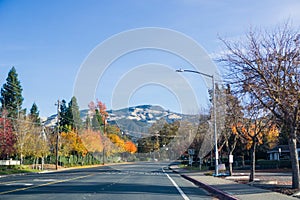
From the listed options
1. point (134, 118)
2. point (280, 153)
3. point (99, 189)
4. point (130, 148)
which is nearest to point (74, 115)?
point (130, 148)

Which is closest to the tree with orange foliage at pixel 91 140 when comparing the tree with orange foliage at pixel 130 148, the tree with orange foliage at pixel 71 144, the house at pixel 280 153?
the tree with orange foliage at pixel 71 144

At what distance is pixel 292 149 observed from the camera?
63.3ft

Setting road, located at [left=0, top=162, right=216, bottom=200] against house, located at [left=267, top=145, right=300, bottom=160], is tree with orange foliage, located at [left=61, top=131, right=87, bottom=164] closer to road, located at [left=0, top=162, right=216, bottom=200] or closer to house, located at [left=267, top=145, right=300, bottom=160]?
house, located at [left=267, top=145, right=300, bottom=160]

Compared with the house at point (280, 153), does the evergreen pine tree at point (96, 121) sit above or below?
above

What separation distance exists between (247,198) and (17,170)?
130ft

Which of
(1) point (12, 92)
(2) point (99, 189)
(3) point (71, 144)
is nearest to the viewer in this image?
(2) point (99, 189)

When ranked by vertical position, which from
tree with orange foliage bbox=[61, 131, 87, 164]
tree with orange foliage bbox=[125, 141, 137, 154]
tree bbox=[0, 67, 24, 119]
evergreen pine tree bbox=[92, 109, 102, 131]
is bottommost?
tree with orange foliage bbox=[125, 141, 137, 154]

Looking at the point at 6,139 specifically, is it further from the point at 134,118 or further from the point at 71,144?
the point at 134,118

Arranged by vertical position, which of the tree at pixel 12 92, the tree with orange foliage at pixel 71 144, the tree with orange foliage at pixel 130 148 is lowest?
the tree with orange foliage at pixel 130 148

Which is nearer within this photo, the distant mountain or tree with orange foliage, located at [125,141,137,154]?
the distant mountain

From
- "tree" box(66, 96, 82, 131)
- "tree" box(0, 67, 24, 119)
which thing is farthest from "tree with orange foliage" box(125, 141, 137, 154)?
"tree" box(0, 67, 24, 119)

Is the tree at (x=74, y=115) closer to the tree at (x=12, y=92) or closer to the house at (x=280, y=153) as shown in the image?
the tree at (x=12, y=92)

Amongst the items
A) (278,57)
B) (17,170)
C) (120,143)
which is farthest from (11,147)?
(120,143)

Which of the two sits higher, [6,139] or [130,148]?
→ [6,139]
